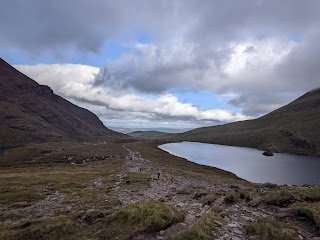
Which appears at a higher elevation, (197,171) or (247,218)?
(247,218)

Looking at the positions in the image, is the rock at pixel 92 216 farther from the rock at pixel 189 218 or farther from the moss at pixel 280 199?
the moss at pixel 280 199

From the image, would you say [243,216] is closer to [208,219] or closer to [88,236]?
[208,219]

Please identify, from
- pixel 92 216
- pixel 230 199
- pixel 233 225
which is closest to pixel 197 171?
pixel 230 199

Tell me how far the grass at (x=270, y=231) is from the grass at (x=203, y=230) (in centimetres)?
213

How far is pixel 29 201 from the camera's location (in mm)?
34031

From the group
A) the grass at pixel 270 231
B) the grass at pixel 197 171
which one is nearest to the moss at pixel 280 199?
the grass at pixel 270 231

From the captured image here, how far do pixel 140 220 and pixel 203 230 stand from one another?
4.56 m

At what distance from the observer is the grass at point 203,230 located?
16.4 meters

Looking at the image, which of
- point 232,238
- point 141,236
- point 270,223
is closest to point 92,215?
point 141,236

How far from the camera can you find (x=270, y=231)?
1736cm

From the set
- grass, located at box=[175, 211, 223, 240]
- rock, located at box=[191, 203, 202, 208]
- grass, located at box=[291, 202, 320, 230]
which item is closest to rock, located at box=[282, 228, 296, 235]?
grass, located at box=[291, 202, 320, 230]

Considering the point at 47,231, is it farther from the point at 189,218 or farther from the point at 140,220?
the point at 189,218

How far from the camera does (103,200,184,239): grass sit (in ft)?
59.9

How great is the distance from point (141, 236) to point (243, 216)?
8.99 metres
